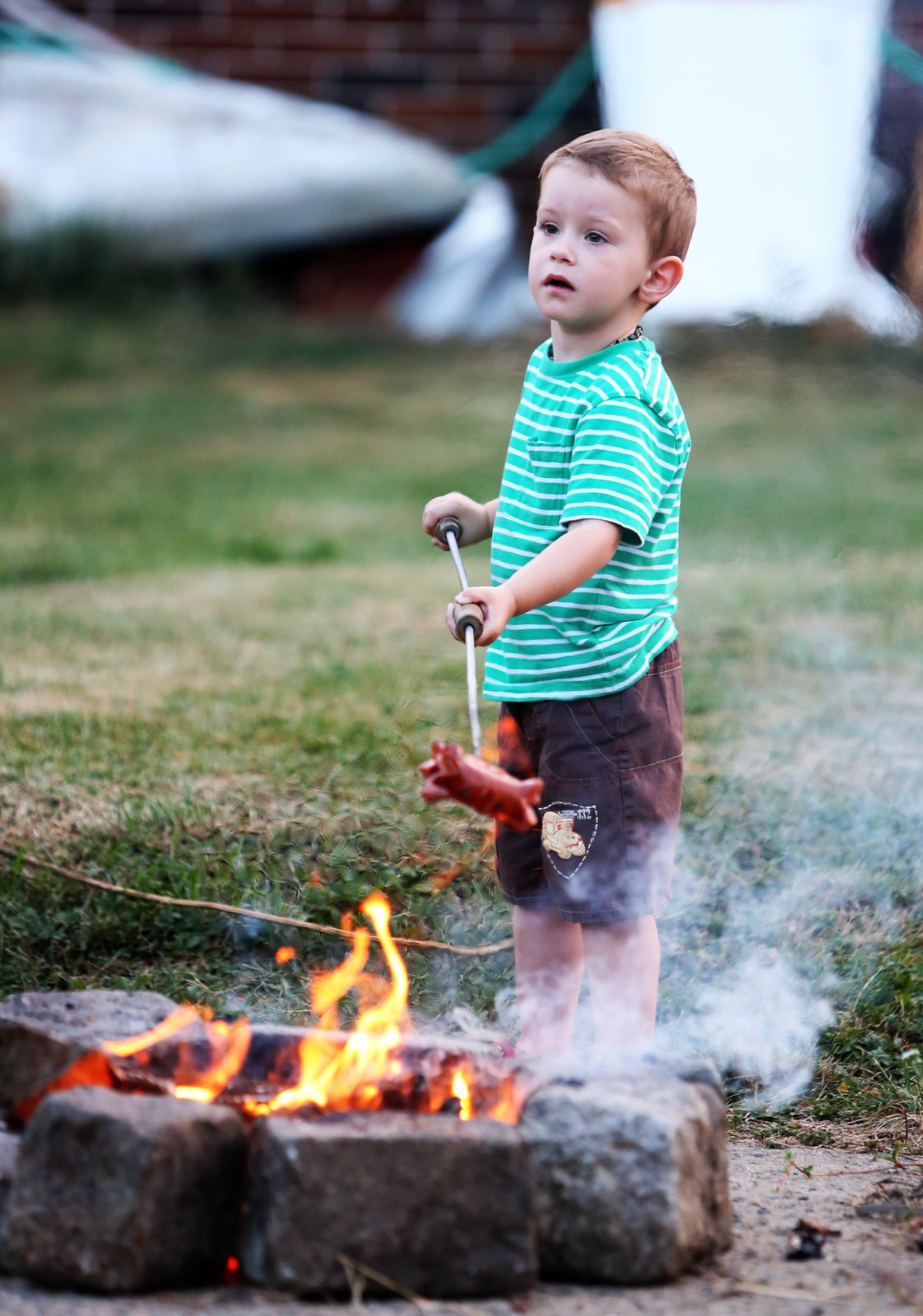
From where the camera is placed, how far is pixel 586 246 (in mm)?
2291

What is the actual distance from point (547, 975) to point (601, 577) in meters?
0.64

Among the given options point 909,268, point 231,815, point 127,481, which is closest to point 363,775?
point 231,815

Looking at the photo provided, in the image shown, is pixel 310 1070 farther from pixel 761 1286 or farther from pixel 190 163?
pixel 190 163

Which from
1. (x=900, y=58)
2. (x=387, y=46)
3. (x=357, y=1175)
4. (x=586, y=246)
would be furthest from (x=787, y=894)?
(x=387, y=46)

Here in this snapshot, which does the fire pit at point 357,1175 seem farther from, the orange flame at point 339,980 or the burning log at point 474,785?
the orange flame at point 339,980

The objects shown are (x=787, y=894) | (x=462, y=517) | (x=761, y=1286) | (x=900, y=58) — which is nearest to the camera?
(x=761, y=1286)

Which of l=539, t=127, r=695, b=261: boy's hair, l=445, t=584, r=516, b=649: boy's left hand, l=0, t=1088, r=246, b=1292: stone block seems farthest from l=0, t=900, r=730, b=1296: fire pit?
l=539, t=127, r=695, b=261: boy's hair

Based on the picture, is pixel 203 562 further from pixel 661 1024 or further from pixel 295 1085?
pixel 295 1085

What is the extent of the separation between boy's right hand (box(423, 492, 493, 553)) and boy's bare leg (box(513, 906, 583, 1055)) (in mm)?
595

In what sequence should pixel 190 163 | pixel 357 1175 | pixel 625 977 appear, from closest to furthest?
pixel 357 1175
pixel 625 977
pixel 190 163

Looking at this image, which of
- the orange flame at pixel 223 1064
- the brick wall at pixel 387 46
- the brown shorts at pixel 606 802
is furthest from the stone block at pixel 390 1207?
the brick wall at pixel 387 46

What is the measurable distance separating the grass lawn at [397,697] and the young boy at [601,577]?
555 millimetres

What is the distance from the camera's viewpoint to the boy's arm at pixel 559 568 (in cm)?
217

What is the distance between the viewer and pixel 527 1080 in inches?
80.3
